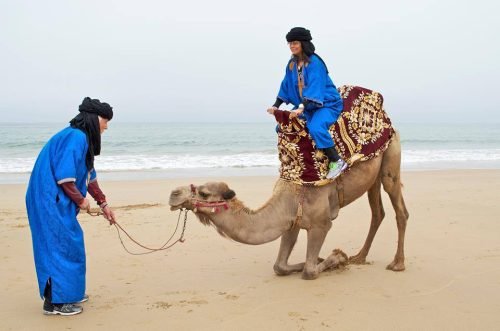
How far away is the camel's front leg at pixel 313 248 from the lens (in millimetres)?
5957

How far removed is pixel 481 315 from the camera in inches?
194

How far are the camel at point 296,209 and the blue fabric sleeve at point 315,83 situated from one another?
98 cm

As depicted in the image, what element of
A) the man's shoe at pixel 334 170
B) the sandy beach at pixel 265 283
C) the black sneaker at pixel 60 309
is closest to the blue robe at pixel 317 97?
the man's shoe at pixel 334 170

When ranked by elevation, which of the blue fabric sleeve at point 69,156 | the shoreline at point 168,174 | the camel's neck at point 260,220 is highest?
the blue fabric sleeve at point 69,156

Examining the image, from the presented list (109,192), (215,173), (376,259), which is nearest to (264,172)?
(215,173)

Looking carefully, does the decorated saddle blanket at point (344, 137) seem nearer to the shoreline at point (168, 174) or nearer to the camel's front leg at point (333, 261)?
the camel's front leg at point (333, 261)

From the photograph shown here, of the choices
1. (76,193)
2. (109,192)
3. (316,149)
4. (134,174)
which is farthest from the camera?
(134,174)

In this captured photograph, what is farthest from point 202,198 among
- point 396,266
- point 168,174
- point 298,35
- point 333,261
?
point 168,174

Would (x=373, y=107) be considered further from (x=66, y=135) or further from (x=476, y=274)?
(x=66, y=135)

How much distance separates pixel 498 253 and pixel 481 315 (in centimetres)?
250

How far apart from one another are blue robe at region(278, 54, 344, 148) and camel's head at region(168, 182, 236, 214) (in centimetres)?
118

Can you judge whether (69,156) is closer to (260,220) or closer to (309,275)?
(260,220)

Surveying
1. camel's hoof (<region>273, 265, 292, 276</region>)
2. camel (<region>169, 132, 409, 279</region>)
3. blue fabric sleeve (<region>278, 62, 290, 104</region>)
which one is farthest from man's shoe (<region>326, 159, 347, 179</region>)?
camel's hoof (<region>273, 265, 292, 276</region>)

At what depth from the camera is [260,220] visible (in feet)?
18.5
